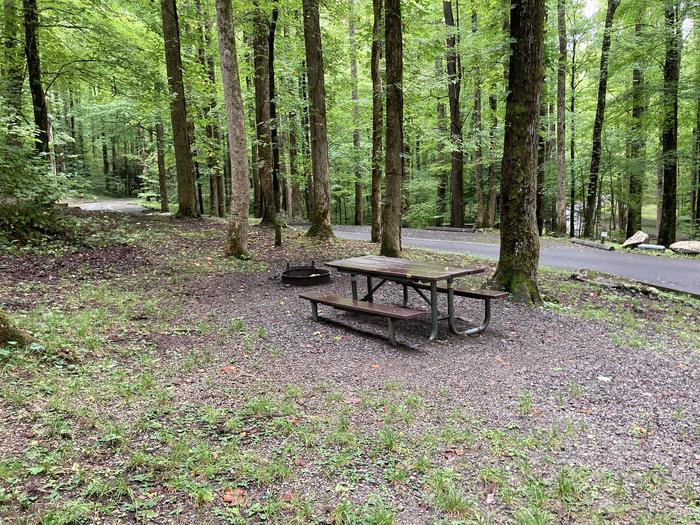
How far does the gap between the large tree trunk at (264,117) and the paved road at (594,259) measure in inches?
138

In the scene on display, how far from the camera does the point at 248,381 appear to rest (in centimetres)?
400

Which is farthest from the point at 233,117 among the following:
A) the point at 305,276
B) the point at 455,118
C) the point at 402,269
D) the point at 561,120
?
the point at 561,120

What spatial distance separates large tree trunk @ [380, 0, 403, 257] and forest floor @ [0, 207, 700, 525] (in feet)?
10.9

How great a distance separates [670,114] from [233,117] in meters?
14.2

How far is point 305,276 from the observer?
8023 millimetres

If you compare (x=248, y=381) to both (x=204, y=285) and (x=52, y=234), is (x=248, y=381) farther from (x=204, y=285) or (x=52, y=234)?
(x=52, y=234)

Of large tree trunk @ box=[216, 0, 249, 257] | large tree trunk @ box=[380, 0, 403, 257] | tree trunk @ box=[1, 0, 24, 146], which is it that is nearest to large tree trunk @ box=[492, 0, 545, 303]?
large tree trunk @ box=[380, 0, 403, 257]

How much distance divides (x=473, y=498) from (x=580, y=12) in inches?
908

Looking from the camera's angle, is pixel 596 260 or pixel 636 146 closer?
pixel 596 260

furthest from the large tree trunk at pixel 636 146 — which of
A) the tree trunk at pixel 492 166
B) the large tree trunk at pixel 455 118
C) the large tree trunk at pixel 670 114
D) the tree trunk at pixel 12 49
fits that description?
the tree trunk at pixel 12 49

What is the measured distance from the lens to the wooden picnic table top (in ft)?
16.8

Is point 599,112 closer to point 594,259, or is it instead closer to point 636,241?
point 636,241

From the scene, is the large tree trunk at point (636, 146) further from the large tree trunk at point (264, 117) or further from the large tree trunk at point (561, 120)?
the large tree trunk at point (264, 117)

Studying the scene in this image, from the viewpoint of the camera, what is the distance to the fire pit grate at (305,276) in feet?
25.8
